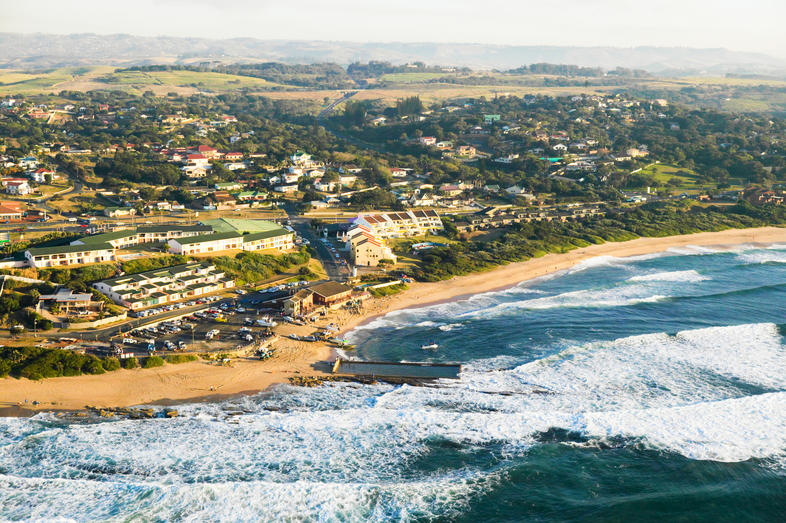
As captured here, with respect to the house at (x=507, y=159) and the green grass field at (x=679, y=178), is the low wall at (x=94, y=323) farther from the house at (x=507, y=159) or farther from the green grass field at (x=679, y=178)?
the green grass field at (x=679, y=178)

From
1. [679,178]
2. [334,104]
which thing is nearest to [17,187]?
[679,178]

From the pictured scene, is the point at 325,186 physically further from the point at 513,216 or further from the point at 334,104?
the point at 334,104

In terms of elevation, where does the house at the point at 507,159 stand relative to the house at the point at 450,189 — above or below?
above

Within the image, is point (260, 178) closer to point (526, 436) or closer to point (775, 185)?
point (526, 436)

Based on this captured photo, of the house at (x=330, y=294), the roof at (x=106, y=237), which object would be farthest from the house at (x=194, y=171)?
the house at (x=330, y=294)

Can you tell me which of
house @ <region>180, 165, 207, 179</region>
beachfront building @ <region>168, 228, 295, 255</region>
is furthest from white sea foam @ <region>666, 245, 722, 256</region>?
house @ <region>180, 165, 207, 179</region>

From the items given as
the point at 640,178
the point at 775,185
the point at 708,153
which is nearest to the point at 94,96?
the point at 640,178

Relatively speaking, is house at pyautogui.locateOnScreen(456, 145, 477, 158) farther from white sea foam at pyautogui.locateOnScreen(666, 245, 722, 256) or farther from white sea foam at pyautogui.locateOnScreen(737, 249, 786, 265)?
white sea foam at pyautogui.locateOnScreen(737, 249, 786, 265)
